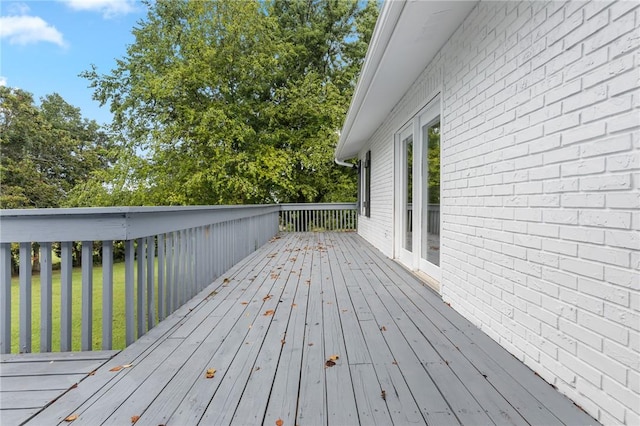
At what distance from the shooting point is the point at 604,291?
134 centimetres

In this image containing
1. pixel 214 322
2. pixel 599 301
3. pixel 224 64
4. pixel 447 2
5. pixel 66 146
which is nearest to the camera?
pixel 599 301

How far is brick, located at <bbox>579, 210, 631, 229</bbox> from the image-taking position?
4.15ft

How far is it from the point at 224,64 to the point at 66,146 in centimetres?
1282

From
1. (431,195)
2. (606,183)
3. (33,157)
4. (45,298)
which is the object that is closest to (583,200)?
(606,183)

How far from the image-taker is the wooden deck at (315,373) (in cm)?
140

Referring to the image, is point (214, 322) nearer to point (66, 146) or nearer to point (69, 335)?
point (69, 335)

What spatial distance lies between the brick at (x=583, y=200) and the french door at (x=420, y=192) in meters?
1.74

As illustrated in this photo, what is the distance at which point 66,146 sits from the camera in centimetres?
1827

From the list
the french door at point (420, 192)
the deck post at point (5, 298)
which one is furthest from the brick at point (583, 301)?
the deck post at point (5, 298)

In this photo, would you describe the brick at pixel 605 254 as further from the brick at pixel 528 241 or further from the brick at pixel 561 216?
the brick at pixel 528 241

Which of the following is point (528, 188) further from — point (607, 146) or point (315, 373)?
point (315, 373)

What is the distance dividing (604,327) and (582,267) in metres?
0.25

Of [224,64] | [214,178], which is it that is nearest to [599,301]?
[214,178]

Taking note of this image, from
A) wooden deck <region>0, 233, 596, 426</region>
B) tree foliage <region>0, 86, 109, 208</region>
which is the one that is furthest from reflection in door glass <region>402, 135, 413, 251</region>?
tree foliage <region>0, 86, 109, 208</region>
